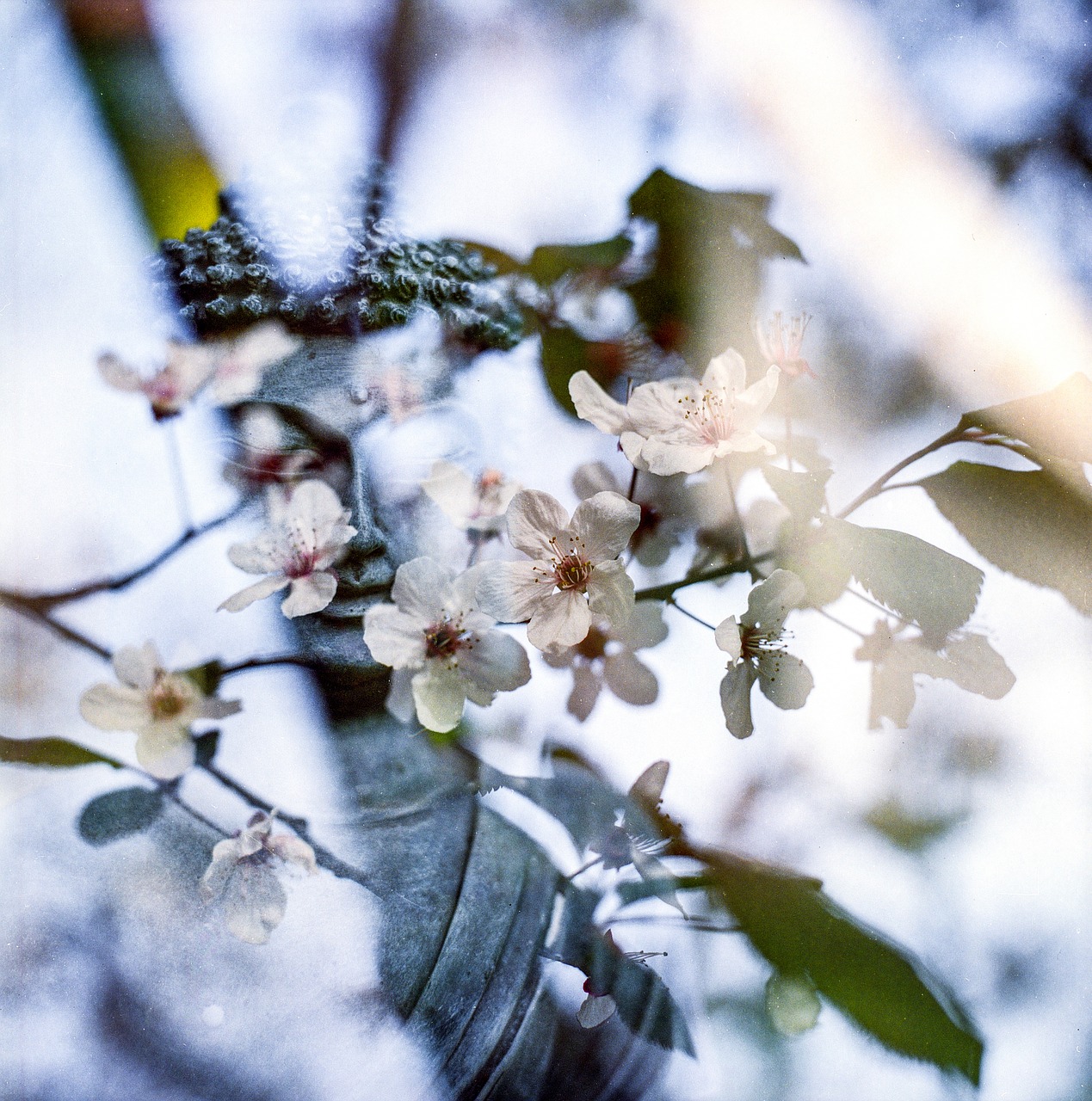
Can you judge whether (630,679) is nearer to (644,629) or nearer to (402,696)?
(644,629)

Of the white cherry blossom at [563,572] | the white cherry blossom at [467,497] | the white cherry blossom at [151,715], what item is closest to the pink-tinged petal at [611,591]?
the white cherry blossom at [563,572]

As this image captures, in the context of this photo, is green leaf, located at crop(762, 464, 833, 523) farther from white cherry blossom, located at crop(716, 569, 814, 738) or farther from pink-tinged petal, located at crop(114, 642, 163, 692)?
pink-tinged petal, located at crop(114, 642, 163, 692)

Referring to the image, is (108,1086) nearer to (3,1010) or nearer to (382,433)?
(3,1010)

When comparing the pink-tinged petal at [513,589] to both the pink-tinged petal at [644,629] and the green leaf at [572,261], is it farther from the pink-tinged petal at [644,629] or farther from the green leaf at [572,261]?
the green leaf at [572,261]

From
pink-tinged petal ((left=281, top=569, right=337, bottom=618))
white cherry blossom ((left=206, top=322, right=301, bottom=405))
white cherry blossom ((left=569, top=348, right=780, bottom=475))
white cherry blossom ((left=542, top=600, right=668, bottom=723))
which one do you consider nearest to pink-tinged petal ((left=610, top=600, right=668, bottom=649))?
white cherry blossom ((left=542, top=600, right=668, bottom=723))

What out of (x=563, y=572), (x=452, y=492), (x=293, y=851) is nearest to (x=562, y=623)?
(x=563, y=572)

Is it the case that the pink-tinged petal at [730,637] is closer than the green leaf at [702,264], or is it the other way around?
the pink-tinged petal at [730,637]
